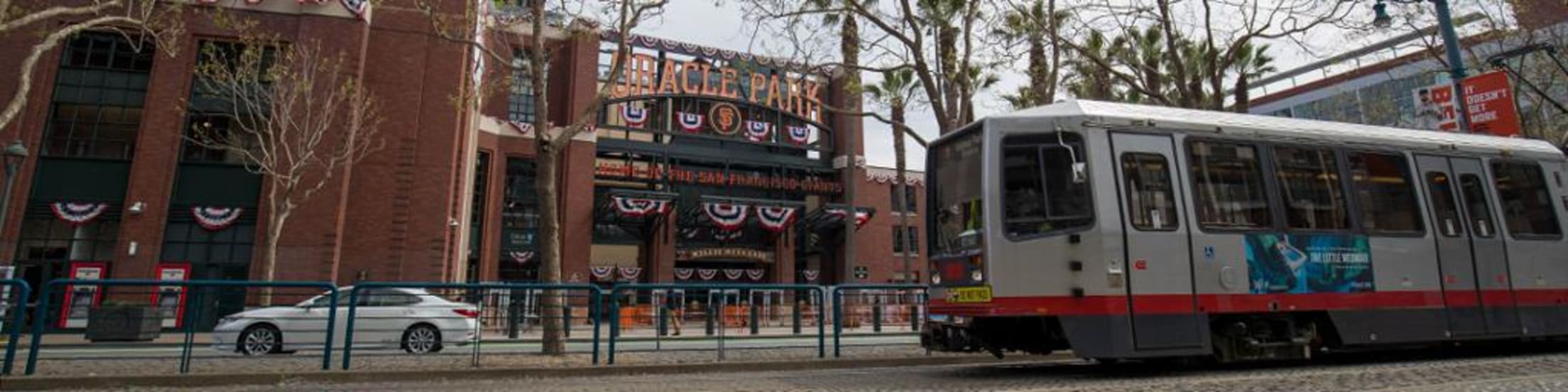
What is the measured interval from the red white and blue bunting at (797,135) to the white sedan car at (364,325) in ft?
108

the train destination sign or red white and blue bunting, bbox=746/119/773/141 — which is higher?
the train destination sign

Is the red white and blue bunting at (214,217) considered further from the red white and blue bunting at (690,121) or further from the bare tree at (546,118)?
the red white and blue bunting at (690,121)

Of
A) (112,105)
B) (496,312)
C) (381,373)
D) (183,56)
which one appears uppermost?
(183,56)

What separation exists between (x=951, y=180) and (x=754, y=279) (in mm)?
34621

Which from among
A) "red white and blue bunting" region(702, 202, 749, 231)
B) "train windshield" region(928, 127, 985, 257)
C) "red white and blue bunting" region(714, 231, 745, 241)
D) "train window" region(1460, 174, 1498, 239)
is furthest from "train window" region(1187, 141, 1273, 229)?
"red white and blue bunting" region(714, 231, 745, 241)

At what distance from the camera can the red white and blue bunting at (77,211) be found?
22438mm

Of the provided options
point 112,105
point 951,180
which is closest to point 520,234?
point 112,105

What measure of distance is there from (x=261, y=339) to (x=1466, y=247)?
1551cm

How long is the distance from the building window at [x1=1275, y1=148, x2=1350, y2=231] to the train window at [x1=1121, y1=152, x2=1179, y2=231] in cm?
153

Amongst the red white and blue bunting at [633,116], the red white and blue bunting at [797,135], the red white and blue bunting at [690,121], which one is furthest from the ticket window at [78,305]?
the red white and blue bunting at [797,135]

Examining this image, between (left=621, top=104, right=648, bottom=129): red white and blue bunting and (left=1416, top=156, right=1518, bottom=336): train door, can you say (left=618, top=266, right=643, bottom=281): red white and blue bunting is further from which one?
(left=1416, top=156, right=1518, bottom=336): train door

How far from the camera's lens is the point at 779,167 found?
141 ft

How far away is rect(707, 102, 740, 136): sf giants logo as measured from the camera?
41.8 m

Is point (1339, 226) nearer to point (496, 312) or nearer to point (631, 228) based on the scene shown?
point (496, 312)
